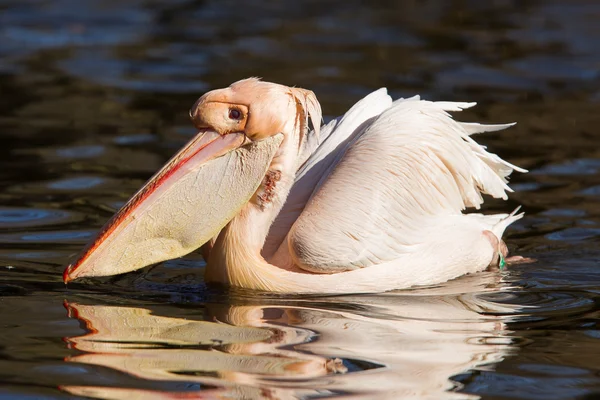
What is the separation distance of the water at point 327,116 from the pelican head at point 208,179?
266 millimetres

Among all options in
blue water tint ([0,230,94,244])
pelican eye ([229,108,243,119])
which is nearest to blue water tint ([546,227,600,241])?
pelican eye ([229,108,243,119])

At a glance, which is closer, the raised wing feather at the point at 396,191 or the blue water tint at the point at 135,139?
the raised wing feather at the point at 396,191

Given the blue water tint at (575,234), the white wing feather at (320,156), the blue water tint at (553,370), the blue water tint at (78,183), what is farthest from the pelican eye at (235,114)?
the blue water tint at (78,183)

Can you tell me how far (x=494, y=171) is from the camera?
574cm

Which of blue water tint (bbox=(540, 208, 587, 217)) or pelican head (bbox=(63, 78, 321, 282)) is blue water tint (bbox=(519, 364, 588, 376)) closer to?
pelican head (bbox=(63, 78, 321, 282))

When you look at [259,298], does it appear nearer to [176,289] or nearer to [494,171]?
[176,289]

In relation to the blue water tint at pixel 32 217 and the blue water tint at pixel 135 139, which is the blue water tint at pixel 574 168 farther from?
the blue water tint at pixel 32 217

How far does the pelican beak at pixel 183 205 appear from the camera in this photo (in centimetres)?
469

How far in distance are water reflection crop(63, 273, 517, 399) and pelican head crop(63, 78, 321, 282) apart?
28cm

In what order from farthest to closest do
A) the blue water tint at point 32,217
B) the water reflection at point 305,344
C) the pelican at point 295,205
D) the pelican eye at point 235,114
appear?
the blue water tint at point 32,217 → the pelican eye at point 235,114 → the pelican at point 295,205 → the water reflection at point 305,344

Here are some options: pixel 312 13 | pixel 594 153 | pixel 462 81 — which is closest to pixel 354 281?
pixel 594 153

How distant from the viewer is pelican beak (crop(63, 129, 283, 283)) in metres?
4.69

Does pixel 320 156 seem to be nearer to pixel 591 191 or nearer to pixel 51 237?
pixel 51 237

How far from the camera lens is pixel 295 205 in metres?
5.28
